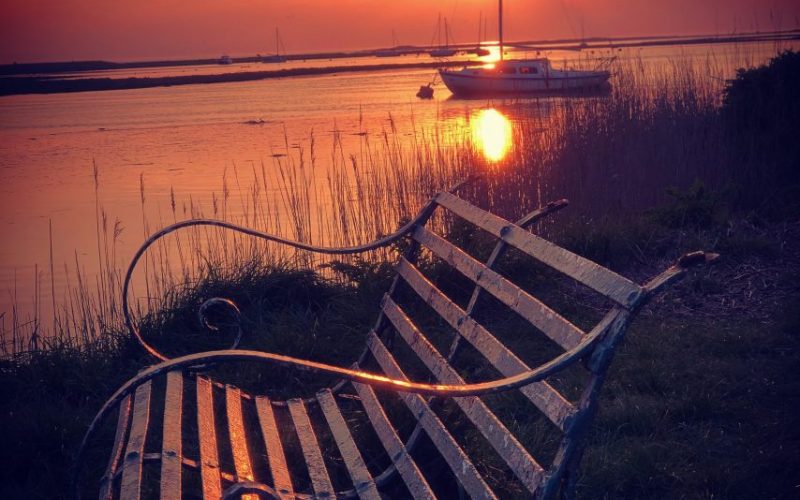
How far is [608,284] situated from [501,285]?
58 cm

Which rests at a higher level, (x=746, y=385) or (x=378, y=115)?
(x=378, y=115)

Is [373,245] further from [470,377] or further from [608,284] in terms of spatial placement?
[608,284]

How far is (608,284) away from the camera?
182 centimetres

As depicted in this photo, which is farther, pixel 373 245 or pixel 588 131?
pixel 588 131

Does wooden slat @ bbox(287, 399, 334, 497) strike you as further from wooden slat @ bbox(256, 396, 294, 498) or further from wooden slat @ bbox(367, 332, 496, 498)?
wooden slat @ bbox(367, 332, 496, 498)

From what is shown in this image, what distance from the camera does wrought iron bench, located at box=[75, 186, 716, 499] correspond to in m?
1.79

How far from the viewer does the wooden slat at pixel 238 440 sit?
7.59 feet

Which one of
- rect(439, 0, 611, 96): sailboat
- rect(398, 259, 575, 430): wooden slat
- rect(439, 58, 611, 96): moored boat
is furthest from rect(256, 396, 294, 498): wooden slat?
rect(439, 58, 611, 96): moored boat

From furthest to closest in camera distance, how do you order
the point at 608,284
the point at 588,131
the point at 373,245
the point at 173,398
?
the point at 588,131, the point at 373,245, the point at 173,398, the point at 608,284

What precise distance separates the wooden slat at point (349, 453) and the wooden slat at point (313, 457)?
75 millimetres

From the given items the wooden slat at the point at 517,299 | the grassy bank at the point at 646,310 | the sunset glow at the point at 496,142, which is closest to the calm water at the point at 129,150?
the sunset glow at the point at 496,142

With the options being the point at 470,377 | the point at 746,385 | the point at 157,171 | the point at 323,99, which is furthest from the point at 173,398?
the point at 323,99

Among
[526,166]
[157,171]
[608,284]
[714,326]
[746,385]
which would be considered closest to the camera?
[608,284]

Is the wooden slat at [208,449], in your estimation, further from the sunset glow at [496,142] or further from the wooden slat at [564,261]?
the sunset glow at [496,142]
